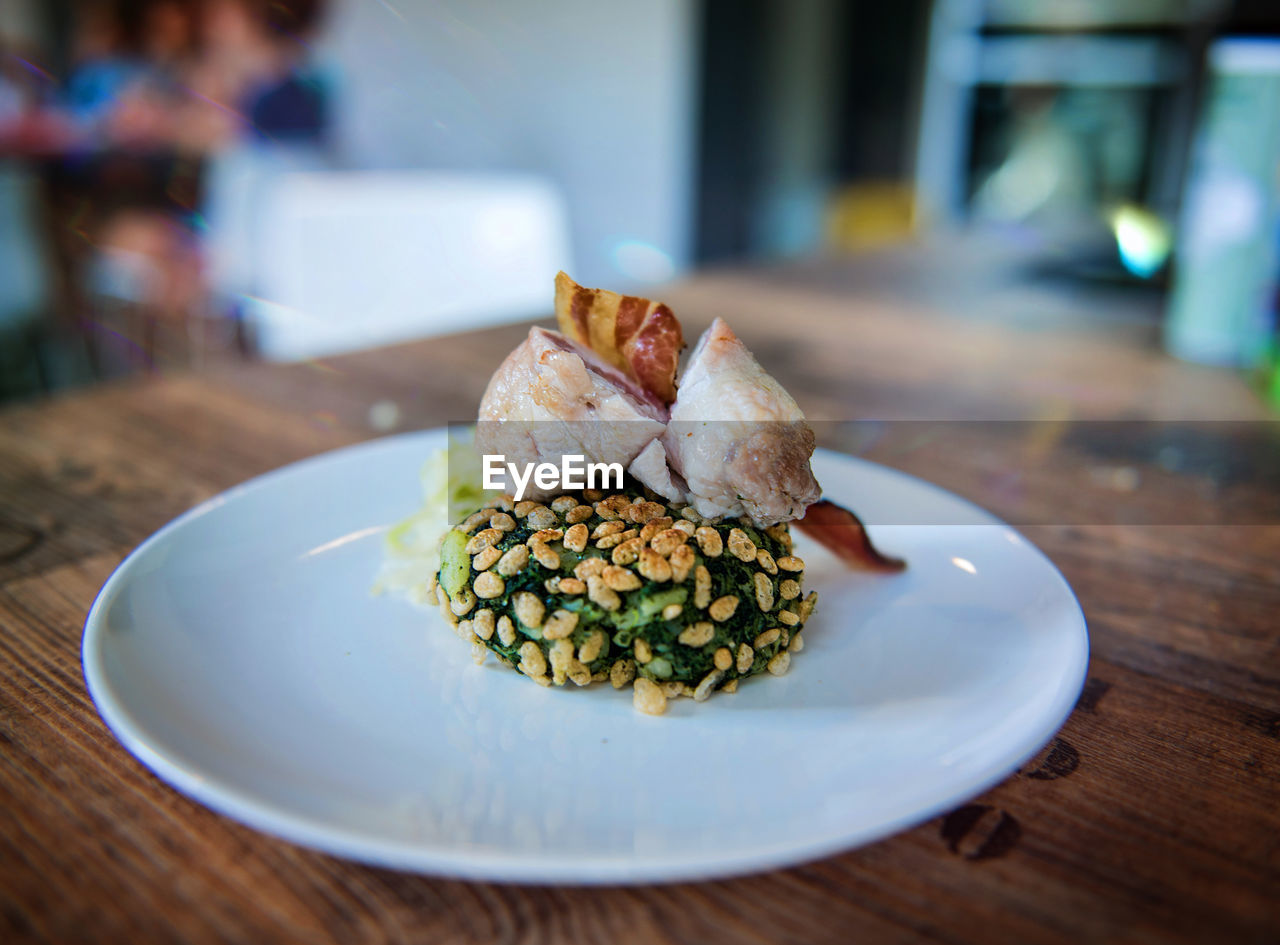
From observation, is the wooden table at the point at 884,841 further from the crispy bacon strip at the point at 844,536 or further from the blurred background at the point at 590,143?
the blurred background at the point at 590,143

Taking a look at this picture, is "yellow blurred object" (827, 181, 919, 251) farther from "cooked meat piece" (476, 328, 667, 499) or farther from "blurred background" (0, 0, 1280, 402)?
"cooked meat piece" (476, 328, 667, 499)

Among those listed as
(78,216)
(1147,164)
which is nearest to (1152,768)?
(1147,164)

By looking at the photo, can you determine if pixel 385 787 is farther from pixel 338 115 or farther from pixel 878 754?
pixel 338 115

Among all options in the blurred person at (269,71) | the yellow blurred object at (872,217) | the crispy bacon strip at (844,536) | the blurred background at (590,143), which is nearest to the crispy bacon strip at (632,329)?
the crispy bacon strip at (844,536)

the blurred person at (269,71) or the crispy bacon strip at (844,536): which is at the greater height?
the blurred person at (269,71)

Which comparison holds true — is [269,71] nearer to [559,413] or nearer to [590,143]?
[590,143]
